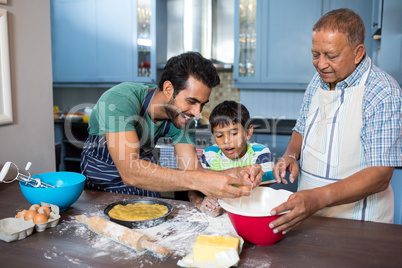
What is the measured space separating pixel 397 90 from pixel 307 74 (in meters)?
2.32

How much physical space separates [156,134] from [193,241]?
2.84 feet

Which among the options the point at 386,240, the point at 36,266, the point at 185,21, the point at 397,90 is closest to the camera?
the point at 36,266

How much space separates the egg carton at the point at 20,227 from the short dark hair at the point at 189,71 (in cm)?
76

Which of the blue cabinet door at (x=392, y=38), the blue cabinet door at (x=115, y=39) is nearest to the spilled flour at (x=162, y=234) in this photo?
the blue cabinet door at (x=392, y=38)

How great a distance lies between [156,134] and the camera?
6.16 feet

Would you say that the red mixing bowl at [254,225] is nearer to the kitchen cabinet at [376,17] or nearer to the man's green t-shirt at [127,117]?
the man's green t-shirt at [127,117]

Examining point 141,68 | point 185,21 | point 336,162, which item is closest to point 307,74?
point 185,21

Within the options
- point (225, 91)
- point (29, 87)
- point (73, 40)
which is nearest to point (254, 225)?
point (29, 87)

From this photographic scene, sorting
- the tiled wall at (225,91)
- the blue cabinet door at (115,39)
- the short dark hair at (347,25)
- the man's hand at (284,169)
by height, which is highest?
the blue cabinet door at (115,39)

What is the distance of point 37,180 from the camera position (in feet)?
4.81

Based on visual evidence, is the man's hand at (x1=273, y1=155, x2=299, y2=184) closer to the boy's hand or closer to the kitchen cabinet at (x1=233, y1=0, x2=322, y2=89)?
the boy's hand

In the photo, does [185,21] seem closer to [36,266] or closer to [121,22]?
[121,22]

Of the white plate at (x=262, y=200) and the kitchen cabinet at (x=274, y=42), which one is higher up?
the kitchen cabinet at (x=274, y=42)

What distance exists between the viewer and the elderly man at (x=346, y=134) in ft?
4.10
